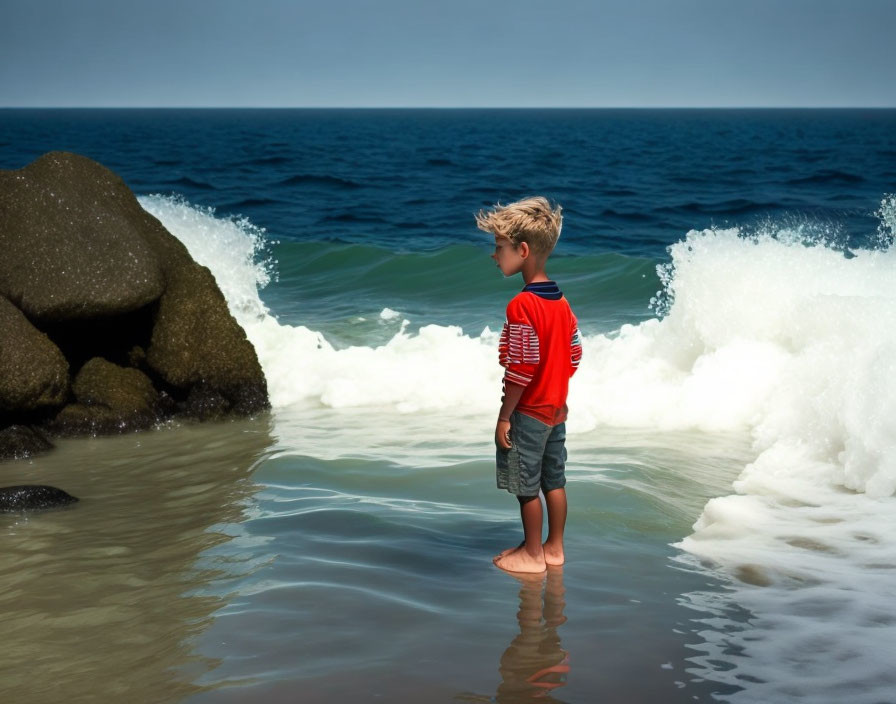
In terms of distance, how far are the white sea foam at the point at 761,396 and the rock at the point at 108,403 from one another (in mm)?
1099

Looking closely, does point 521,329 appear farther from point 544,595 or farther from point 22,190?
point 22,190

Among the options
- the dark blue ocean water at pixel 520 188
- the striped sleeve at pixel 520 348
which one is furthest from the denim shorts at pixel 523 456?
the dark blue ocean water at pixel 520 188

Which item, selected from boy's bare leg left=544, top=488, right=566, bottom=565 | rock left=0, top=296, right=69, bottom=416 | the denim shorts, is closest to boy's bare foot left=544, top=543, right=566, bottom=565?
boy's bare leg left=544, top=488, right=566, bottom=565

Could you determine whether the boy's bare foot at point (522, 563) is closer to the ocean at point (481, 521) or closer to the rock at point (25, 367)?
the ocean at point (481, 521)

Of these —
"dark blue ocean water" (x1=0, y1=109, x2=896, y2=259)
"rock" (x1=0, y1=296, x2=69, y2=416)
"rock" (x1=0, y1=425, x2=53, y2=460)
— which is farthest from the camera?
"dark blue ocean water" (x1=0, y1=109, x2=896, y2=259)

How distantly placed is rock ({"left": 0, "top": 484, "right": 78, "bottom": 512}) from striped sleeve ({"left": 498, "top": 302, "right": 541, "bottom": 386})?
2908mm

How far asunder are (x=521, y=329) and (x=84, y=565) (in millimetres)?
2327

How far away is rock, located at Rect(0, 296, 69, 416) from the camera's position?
7.12 meters

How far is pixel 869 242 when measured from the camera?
1761 cm

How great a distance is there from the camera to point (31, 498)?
218 inches

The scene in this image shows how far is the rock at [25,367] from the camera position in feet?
23.4

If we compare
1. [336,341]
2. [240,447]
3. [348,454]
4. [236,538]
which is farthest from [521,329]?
[336,341]

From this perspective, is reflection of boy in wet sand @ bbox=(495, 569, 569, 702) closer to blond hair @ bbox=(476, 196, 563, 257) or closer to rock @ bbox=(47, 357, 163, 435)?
blond hair @ bbox=(476, 196, 563, 257)

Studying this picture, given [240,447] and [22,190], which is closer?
[240,447]
